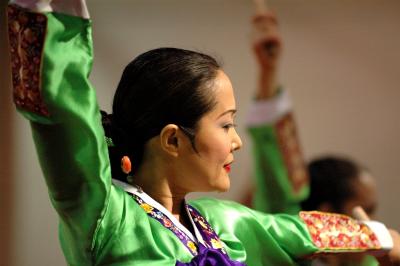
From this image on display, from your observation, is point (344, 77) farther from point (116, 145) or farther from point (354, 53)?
point (116, 145)

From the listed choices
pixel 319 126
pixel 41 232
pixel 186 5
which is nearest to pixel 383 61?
pixel 319 126

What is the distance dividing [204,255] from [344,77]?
173 cm

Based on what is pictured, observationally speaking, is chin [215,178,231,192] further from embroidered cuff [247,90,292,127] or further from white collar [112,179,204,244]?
embroidered cuff [247,90,292,127]

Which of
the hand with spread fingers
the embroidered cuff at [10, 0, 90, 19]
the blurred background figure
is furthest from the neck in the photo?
the hand with spread fingers

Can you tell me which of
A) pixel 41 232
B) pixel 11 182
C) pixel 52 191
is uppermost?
pixel 52 191

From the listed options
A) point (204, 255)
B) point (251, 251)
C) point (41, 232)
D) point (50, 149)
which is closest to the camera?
point (50, 149)

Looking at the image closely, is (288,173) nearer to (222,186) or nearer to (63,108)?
(222,186)

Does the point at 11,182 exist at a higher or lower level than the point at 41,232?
higher

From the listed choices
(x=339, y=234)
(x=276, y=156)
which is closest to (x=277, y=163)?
(x=276, y=156)

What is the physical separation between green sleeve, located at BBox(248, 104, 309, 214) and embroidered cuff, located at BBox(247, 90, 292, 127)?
17 mm

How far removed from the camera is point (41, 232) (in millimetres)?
1850

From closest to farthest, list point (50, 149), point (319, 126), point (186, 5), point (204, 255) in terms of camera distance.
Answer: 1. point (50, 149)
2. point (204, 255)
3. point (186, 5)
4. point (319, 126)

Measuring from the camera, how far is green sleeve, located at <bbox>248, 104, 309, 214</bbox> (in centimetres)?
181

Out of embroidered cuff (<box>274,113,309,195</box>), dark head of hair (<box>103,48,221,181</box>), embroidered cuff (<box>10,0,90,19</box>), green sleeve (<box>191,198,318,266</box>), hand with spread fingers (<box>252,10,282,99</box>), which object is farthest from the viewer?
hand with spread fingers (<box>252,10,282,99</box>)
